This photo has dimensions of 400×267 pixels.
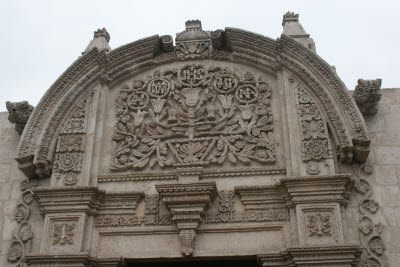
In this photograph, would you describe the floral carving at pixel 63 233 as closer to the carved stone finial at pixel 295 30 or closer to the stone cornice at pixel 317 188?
the stone cornice at pixel 317 188

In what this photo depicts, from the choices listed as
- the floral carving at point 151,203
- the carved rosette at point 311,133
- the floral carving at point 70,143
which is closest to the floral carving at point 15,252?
the floral carving at point 70,143

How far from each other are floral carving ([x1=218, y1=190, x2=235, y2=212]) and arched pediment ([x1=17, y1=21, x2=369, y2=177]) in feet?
4.92

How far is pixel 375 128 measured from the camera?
6.91 meters

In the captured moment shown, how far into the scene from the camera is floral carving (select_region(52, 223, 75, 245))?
6309 mm

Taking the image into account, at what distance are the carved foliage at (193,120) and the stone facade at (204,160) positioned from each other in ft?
0.06

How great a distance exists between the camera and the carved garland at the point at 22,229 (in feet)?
21.2

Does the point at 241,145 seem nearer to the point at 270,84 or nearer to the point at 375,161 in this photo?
the point at 270,84

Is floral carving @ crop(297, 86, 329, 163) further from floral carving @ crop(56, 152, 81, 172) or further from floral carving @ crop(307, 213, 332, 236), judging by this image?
floral carving @ crop(56, 152, 81, 172)

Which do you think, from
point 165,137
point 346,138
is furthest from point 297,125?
point 165,137

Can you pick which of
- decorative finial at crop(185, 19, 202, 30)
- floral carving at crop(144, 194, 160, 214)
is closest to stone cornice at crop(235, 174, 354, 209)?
floral carving at crop(144, 194, 160, 214)

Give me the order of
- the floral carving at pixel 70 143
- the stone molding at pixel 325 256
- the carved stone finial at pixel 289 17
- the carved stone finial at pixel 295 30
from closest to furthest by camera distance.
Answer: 1. the stone molding at pixel 325 256
2. the floral carving at pixel 70 143
3. the carved stone finial at pixel 295 30
4. the carved stone finial at pixel 289 17

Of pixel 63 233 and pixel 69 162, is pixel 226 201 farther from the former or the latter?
pixel 69 162

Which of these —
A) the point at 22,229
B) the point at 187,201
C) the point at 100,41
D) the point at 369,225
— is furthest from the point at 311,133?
the point at 22,229

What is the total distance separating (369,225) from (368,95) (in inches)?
69.6
